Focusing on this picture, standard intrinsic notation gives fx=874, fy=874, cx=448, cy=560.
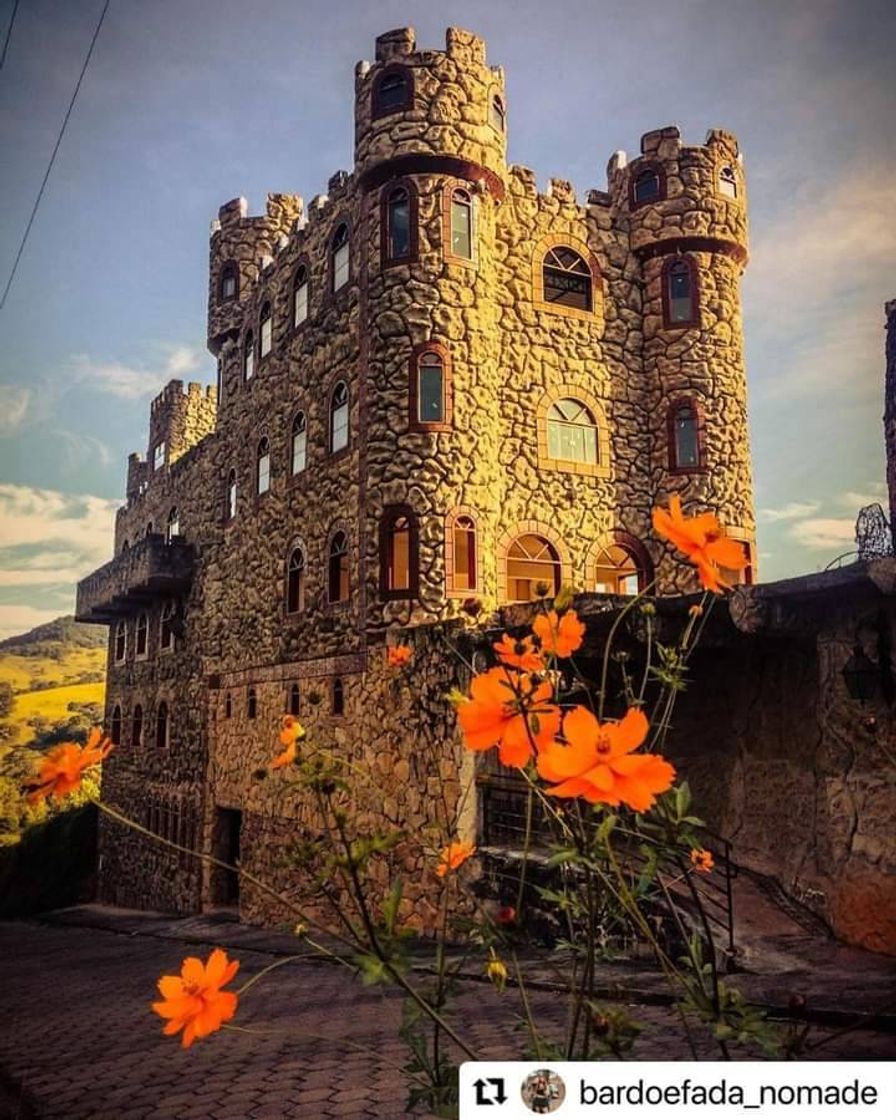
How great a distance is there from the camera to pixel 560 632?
1.74 meters

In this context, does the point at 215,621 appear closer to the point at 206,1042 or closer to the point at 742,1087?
the point at 206,1042

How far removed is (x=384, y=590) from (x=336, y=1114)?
7.49 metres

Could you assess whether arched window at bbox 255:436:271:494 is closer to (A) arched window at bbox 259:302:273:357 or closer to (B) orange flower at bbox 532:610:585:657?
(A) arched window at bbox 259:302:273:357

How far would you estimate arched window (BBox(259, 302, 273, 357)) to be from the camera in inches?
569

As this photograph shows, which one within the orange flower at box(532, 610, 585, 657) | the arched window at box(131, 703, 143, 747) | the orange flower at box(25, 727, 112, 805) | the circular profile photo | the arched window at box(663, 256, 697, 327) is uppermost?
the arched window at box(663, 256, 697, 327)

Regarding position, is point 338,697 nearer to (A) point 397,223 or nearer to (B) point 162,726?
(A) point 397,223

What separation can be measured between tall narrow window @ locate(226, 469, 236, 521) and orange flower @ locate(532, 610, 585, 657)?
14187mm

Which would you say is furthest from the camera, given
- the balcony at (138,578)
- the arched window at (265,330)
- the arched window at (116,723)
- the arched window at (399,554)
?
the arched window at (116,723)

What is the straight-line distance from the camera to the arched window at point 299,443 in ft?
42.1

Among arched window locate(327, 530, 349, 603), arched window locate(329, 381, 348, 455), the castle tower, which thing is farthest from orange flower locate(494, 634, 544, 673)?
the castle tower

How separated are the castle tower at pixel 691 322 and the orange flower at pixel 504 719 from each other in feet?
36.7

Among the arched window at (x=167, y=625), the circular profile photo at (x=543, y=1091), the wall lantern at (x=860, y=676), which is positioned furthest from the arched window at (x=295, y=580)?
the circular profile photo at (x=543, y=1091)

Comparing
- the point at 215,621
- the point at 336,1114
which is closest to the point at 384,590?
the point at 215,621

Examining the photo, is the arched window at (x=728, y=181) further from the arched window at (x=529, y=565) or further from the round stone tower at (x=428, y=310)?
the arched window at (x=529, y=565)
